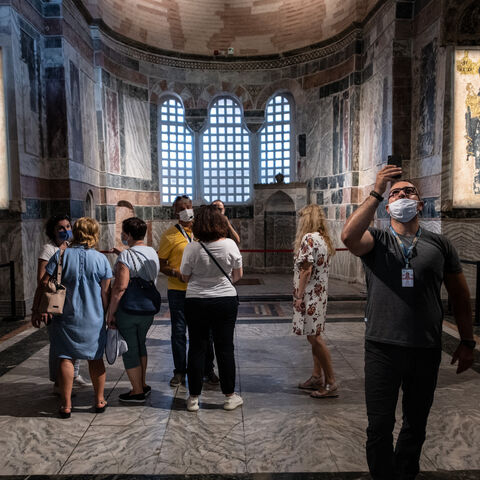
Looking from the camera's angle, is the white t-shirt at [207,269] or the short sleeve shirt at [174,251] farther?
the short sleeve shirt at [174,251]

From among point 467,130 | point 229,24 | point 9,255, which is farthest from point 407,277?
point 229,24

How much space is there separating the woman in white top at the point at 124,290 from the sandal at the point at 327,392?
162cm

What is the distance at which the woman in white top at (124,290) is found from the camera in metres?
3.82

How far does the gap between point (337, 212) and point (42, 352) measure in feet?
29.5

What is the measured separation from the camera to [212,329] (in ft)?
12.3

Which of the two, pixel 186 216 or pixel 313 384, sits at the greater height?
pixel 186 216

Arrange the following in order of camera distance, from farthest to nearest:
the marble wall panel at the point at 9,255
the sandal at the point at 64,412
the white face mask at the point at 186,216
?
the marble wall panel at the point at 9,255, the white face mask at the point at 186,216, the sandal at the point at 64,412

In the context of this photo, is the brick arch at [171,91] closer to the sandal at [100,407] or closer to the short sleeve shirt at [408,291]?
the sandal at [100,407]

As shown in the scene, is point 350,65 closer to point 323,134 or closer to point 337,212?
point 323,134

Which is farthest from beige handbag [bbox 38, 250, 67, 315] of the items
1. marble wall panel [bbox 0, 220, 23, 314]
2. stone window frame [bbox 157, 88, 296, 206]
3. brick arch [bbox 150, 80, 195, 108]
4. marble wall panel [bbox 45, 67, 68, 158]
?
brick arch [bbox 150, 80, 195, 108]

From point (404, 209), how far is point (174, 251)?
244 centimetres

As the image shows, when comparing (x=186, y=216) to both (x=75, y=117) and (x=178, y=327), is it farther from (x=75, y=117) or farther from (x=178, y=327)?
(x=75, y=117)

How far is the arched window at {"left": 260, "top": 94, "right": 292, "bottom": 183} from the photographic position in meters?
14.9

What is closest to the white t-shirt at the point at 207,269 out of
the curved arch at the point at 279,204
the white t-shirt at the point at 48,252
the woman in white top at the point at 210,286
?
the woman in white top at the point at 210,286
